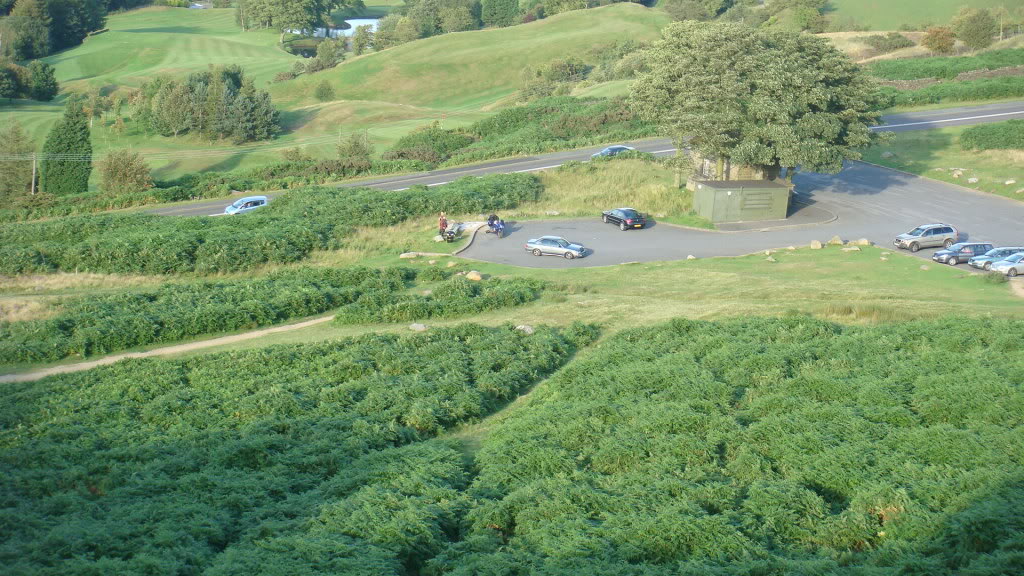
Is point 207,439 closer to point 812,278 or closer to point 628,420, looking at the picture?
point 628,420

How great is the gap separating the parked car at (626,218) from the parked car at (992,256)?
1654 centimetres

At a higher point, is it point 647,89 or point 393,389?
point 647,89

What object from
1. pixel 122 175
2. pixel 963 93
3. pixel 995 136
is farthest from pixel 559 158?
pixel 963 93

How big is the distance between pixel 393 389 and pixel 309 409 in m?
2.42

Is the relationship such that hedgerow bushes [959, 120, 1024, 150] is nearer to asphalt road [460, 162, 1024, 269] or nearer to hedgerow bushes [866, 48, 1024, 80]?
asphalt road [460, 162, 1024, 269]

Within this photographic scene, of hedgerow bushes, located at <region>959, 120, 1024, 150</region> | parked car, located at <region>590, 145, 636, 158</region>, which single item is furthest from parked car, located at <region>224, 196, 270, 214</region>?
hedgerow bushes, located at <region>959, 120, 1024, 150</region>

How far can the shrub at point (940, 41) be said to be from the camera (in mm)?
94938

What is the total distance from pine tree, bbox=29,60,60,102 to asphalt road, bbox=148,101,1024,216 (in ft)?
159

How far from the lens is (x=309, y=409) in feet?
71.2

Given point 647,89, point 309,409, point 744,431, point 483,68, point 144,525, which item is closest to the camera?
point 144,525

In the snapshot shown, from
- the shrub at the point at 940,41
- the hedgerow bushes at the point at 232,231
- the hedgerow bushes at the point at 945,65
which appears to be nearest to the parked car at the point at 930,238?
the hedgerow bushes at the point at 232,231

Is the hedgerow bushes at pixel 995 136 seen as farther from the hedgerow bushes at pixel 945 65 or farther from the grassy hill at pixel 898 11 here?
the grassy hill at pixel 898 11

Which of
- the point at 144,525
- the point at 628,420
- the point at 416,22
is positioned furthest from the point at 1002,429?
the point at 416,22

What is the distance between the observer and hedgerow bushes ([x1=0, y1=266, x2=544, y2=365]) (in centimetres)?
2962
